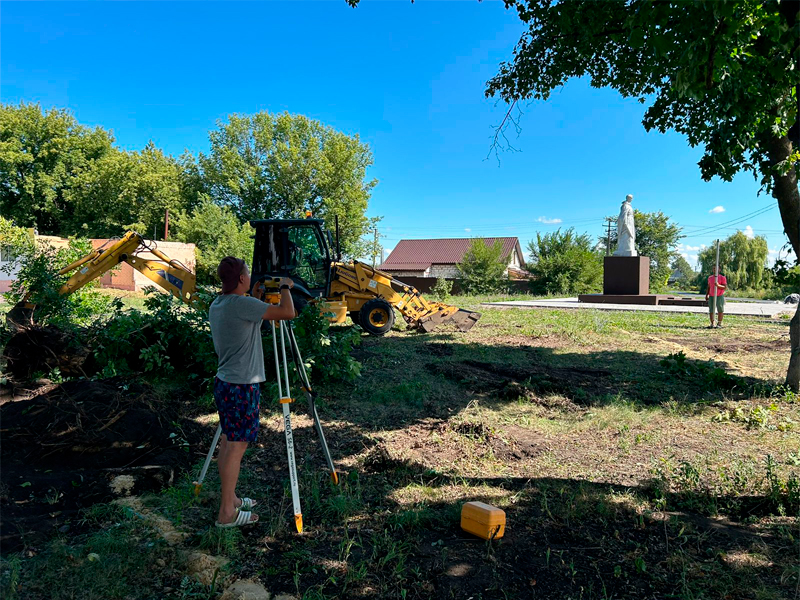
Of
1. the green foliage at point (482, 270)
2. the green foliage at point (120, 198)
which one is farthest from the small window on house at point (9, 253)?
the green foliage at point (120, 198)

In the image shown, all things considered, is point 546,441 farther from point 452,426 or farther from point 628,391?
point 628,391

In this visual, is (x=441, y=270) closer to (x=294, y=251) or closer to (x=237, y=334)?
(x=294, y=251)

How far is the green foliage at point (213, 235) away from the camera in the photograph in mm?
34375

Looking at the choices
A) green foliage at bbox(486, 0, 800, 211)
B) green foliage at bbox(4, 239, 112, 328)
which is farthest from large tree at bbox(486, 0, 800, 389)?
green foliage at bbox(4, 239, 112, 328)

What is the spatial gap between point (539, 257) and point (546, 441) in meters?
34.3

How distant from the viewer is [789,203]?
21.3ft

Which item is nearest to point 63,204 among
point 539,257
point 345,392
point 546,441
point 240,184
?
point 240,184

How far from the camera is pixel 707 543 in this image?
321 centimetres

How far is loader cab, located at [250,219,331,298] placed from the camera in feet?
33.9

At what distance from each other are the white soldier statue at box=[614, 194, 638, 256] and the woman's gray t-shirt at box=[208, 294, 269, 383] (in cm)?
2704

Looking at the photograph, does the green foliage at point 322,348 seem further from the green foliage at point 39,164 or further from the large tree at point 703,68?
the green foliage at point 39,164

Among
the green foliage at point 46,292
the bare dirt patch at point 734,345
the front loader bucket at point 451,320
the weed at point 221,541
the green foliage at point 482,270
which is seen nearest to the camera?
the weed at point 221,541

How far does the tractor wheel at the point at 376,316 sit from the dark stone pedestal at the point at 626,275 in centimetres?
1849

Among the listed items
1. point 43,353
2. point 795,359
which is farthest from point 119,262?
point 795,359
